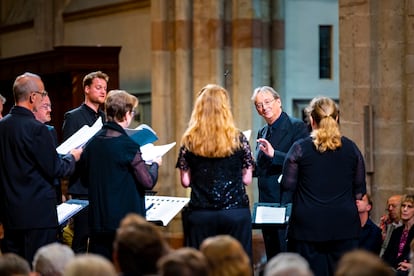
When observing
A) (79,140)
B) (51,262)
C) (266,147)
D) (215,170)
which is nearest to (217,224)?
(215,170)

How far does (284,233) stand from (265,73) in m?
4.19

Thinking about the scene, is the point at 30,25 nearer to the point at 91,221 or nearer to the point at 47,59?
the point at 47,59

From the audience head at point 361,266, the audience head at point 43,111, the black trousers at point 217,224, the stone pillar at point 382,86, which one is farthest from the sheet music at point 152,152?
the audience head at point 361,266

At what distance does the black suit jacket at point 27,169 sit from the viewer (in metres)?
6.93

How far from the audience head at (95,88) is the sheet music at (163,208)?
97 cm

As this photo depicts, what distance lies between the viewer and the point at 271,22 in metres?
12.1

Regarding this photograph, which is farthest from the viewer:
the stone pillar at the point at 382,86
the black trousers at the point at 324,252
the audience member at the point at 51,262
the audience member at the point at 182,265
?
the stone pillar at the point at 382,86

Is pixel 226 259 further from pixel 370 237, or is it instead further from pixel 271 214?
pixel 370 237

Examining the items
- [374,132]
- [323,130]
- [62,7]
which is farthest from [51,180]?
[62,7]

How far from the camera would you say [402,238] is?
26.5ft

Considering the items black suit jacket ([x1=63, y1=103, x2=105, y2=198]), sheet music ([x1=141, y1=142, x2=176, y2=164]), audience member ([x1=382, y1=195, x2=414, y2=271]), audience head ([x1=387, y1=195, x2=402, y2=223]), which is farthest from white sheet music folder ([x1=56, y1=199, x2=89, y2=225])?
audience head ([x1=387, y1=195, x2=402, y2=223])

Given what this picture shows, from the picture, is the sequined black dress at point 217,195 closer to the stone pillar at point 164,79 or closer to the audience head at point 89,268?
the audience head at point 89,268

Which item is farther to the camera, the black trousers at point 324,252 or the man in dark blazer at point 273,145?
the man in dark blazer at point 273,145

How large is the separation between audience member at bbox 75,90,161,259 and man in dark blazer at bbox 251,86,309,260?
1181mm
